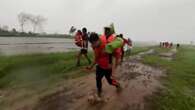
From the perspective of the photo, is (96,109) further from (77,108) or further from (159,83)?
(159,83)

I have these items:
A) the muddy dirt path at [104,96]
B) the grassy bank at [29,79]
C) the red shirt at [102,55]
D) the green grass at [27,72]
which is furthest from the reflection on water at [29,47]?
the red shirt at [102,55]

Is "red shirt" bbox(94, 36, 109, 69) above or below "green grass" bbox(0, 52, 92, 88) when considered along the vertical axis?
above

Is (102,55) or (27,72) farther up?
(102,55)

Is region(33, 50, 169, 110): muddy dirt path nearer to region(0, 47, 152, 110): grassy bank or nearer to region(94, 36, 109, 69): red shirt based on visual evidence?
region(0, 47, 152, 110): grassy bank

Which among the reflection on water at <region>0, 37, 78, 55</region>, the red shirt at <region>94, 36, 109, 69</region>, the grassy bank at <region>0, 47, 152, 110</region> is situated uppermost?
the red shirt at <region>94, 36, 109, 69</region>

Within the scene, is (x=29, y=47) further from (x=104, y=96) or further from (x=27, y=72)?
(x=104, y=96)

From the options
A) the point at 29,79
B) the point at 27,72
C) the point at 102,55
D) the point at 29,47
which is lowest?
the point at 29,79

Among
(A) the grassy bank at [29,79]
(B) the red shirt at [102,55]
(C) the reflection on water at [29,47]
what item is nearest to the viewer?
(B) the red shirt at [102,55]

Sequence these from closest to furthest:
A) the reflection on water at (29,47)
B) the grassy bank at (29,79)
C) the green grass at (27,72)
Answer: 1. the grassy bank at (29,79)
2. the green grass at (27,72)
3. the reflection on water at (29,47)

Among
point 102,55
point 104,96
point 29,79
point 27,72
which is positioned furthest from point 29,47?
point 102,55

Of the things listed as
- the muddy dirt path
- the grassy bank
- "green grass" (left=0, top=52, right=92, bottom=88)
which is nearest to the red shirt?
the muddy dirt path

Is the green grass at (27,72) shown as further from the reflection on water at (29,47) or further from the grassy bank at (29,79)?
the reflection on water at (29,47)

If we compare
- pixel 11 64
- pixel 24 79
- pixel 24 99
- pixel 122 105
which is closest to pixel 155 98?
pixel 122 105

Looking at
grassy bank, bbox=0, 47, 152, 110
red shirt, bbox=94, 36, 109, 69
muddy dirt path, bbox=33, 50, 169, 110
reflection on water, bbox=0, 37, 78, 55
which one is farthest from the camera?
reflection on water, bbox=0, 37, 78, 55
